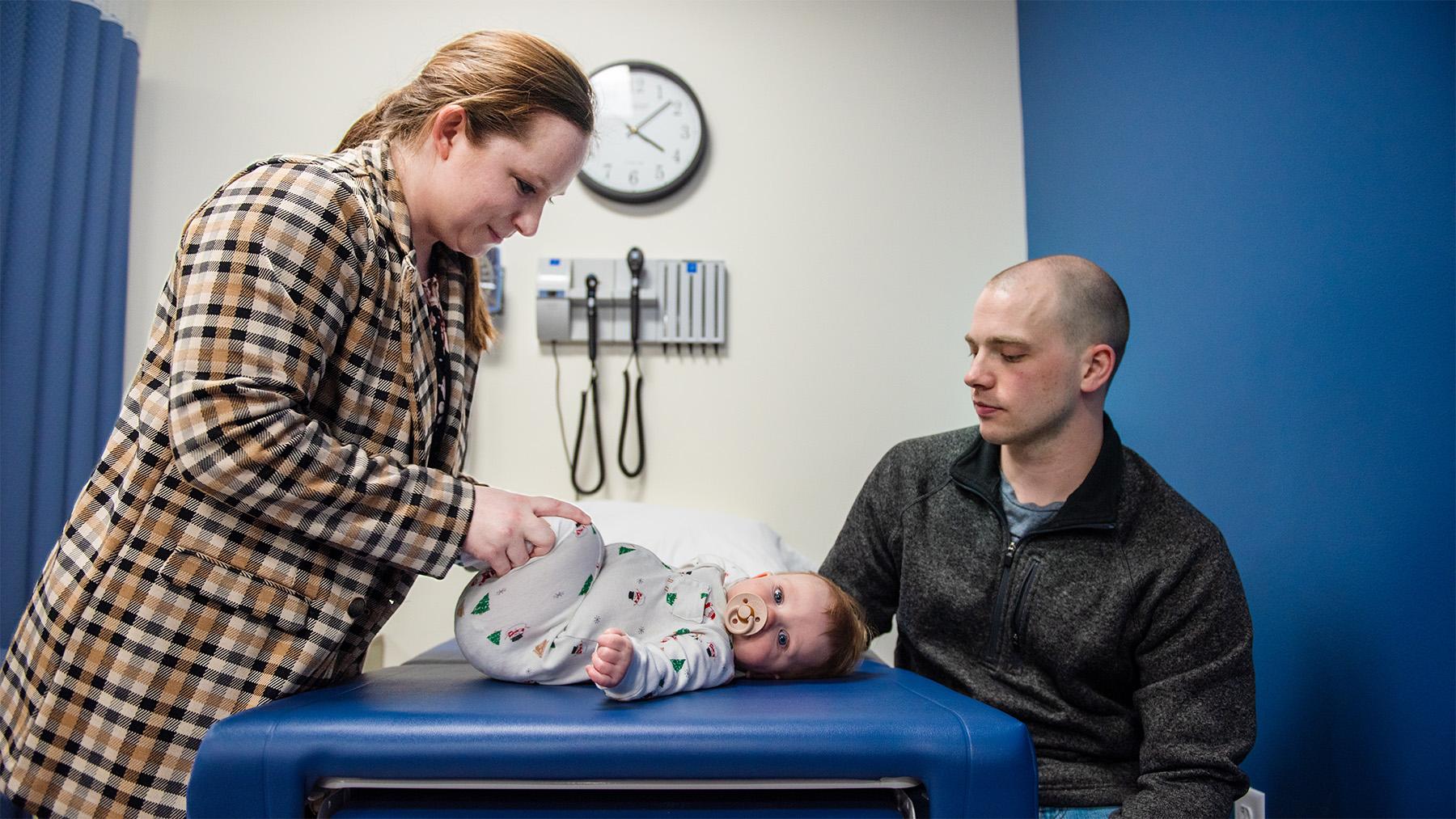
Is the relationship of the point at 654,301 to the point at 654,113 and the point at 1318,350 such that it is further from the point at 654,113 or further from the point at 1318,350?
the point at 1318,350

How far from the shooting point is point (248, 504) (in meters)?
0.97

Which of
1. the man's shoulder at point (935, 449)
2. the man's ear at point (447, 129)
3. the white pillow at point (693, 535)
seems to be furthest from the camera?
the white pillow at point (693, 535)

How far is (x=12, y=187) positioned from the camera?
7.89 feet

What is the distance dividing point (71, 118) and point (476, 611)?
7.28 ft

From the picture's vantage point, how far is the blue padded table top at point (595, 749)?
91 cm

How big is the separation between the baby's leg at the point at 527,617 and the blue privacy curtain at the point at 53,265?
1.88 meters

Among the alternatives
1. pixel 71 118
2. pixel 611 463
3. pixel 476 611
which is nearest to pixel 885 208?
pixel 611 463

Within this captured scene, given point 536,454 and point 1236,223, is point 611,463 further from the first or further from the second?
point 1236,223

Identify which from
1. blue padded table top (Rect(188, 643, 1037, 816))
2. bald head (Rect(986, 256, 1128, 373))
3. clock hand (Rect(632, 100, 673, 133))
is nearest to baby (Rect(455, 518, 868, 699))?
blue padded table top (Rect(188, 643, 1037, 816))

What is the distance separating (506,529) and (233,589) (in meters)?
0.29

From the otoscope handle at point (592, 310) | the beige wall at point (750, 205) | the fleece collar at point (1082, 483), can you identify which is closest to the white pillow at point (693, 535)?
the beige wall at point (750, 205)

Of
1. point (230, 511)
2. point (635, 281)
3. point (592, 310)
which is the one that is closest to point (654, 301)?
point (635, 281)

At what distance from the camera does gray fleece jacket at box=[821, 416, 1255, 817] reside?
1.31 m

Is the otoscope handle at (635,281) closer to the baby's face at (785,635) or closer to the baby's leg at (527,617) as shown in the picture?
the baby's face at (785,635)
